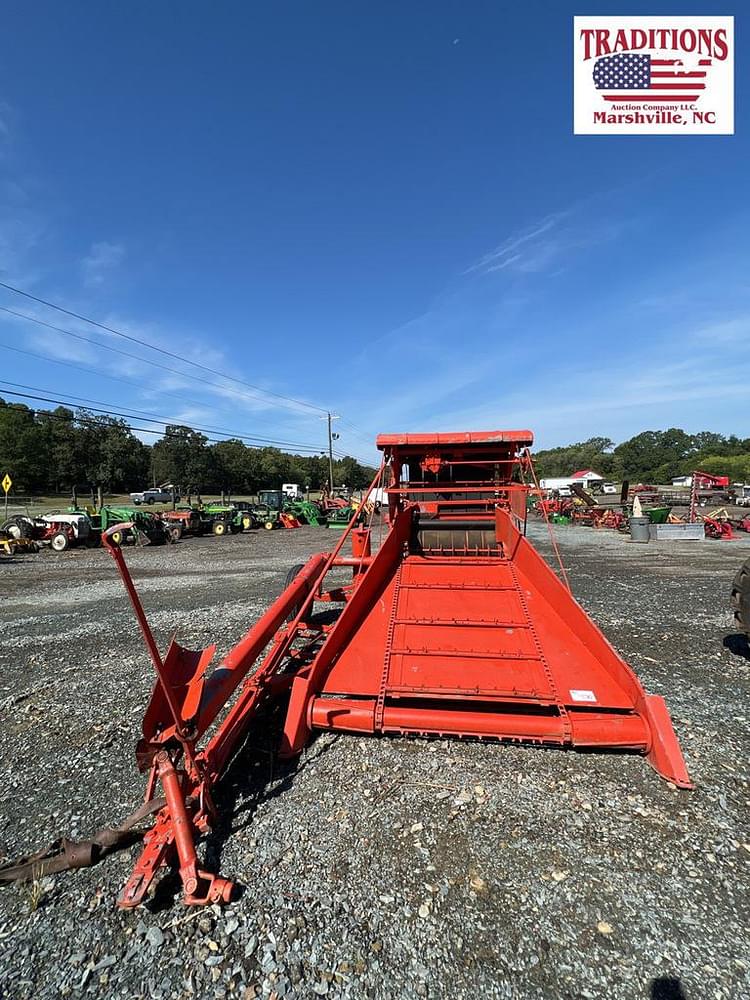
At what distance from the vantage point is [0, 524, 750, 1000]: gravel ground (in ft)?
7.08

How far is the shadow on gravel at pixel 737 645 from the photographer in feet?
20.7

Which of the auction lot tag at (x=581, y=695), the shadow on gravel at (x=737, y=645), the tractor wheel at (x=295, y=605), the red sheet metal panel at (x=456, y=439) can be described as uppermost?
the red sheet metal panel at (x=456, y=439)

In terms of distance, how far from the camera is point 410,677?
4.15 meters

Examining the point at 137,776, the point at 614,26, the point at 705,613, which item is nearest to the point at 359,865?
the point at 137,776

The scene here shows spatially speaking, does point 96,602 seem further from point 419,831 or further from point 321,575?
point 419,831

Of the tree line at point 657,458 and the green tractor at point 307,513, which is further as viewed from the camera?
the tree line at point 657,458

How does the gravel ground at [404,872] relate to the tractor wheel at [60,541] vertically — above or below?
below

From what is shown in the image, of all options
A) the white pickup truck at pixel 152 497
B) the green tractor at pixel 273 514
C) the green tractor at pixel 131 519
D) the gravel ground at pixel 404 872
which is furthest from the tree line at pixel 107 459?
the gravel ground at pixel 404 872

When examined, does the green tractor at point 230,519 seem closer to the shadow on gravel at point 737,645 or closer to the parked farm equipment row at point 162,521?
the parked farm equipment row at point 162,521

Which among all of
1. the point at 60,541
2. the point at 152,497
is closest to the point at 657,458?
the point at 152,497

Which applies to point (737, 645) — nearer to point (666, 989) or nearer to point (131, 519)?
point (666, 989)

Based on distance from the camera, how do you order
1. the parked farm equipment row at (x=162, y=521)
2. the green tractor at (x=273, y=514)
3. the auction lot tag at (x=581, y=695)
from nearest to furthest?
the auction lot tag at (x=581, y=695) < the parked farm equipment row at (x=162, y=521) < the green tractor at (x=273, y=514)

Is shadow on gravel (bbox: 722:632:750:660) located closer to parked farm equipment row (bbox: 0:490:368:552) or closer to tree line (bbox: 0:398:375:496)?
parked farm equipment row (bbox: 0:490:368:552)

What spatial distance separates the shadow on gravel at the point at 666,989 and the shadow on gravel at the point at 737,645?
5.37m
